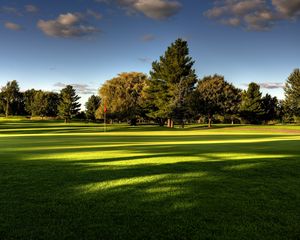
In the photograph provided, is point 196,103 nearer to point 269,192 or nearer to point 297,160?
point 297,160

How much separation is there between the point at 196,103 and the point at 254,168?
203 feet

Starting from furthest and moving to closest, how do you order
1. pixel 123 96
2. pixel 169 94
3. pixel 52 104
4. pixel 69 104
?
pixel 52 104 < pixel 69 104 < pixel 123 96 < pixel 169 94

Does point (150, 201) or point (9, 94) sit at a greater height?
point (9, 94)

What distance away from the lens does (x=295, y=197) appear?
21.9ft

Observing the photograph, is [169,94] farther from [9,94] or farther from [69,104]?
[9,94]

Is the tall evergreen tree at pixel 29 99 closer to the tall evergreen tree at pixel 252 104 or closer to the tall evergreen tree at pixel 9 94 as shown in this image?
the tall evergreen tree at pixel 9 94

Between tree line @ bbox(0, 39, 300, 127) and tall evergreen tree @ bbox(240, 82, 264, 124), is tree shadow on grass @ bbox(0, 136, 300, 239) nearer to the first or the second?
tree line @ bbox(0, 39, 300, 127)

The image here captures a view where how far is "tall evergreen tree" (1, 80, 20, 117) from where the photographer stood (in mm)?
135500

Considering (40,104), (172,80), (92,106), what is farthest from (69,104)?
(172,80)

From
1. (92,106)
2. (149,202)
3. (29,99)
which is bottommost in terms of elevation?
(149,202)

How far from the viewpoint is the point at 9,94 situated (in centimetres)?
13625

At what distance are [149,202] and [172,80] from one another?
70032 mm

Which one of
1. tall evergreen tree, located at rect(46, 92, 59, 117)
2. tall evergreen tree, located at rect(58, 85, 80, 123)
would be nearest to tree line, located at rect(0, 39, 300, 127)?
tall evergreen tree, located at rect(58, 85, 80, 123)

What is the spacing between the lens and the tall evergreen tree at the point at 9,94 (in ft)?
445
